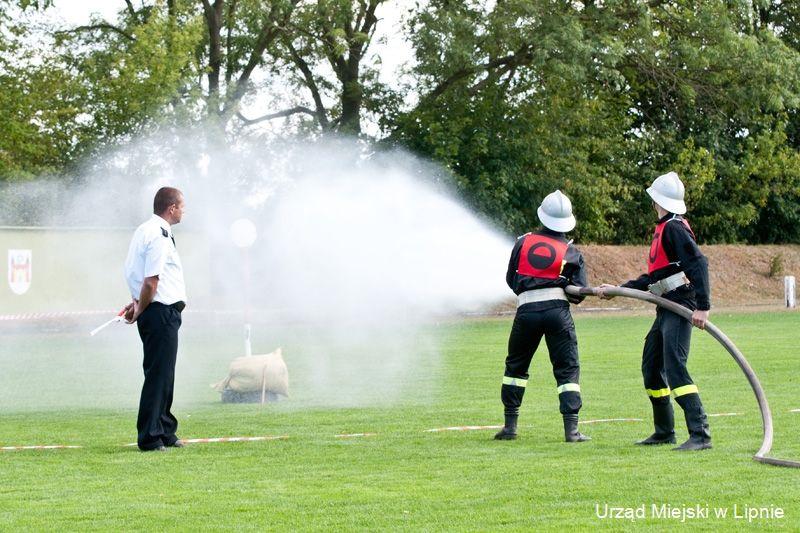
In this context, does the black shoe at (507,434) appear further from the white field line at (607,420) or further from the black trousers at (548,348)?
the white field line at (607,420)

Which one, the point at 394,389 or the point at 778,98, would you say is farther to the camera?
the point at 778,98

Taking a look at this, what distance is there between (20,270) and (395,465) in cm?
2291

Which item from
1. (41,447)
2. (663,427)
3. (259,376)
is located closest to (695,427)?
(663,427)

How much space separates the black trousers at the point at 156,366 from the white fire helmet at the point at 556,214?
3.12 meters

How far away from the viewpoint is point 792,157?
4497 centimetres

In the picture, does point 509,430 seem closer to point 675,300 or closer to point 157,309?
point 675,300

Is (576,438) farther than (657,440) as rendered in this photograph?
Yes

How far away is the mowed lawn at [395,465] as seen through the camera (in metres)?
6.72

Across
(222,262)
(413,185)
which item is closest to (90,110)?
(222,262)

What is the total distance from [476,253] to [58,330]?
1446cm

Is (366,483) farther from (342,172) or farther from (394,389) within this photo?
(342,172)

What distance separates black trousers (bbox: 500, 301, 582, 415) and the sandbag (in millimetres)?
3890

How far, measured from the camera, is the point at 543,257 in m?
9.83

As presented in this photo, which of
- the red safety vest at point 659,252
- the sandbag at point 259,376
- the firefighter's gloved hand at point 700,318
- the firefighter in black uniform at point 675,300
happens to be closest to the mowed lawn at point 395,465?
the sandbag at point 259,376
